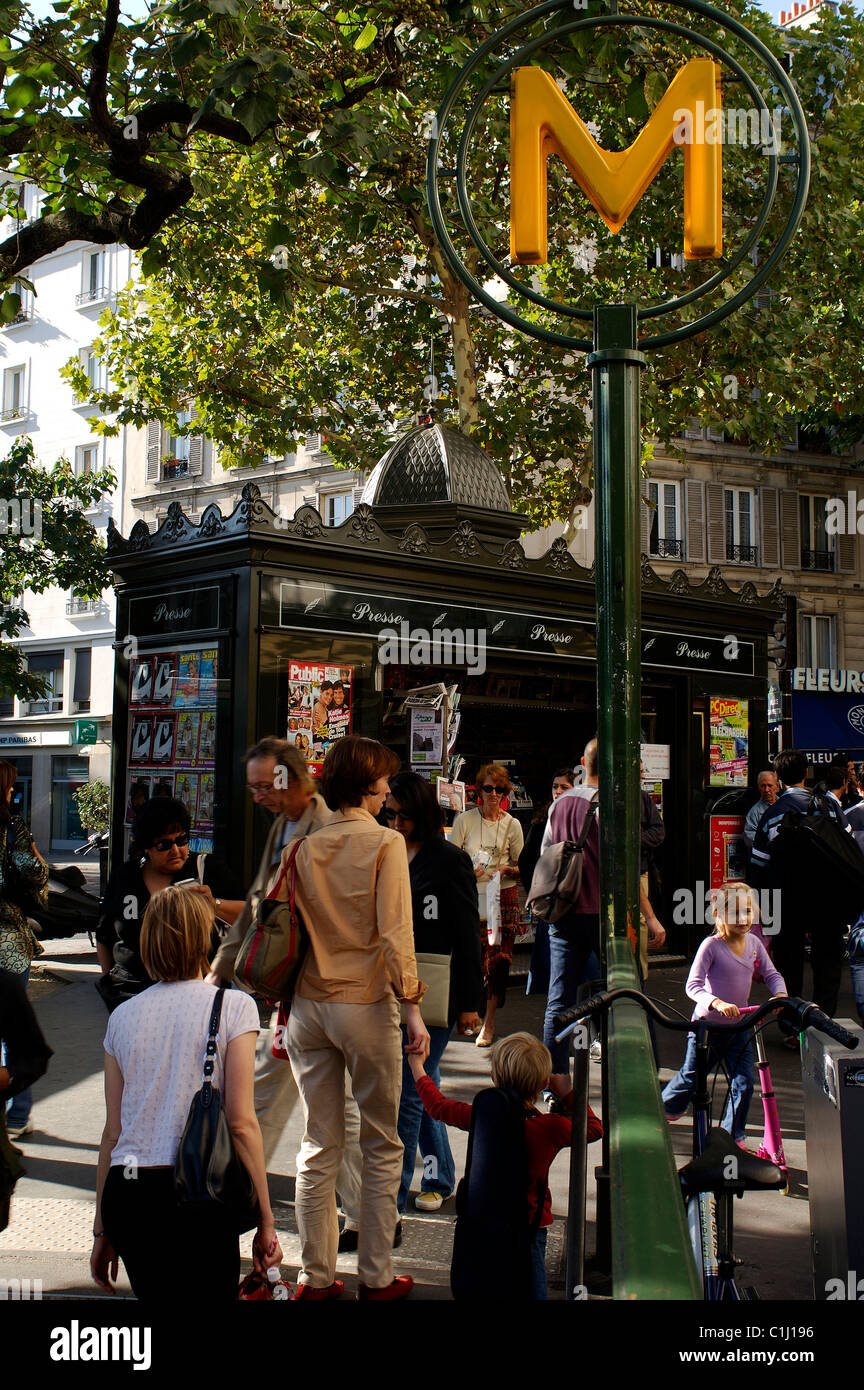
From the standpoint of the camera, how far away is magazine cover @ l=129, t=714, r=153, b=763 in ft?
31.4

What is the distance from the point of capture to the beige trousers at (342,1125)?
4.07 meters

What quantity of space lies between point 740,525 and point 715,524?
1009mm

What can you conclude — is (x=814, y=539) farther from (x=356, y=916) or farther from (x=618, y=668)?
(x=618, y=668)

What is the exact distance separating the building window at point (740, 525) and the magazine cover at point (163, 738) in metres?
25.4

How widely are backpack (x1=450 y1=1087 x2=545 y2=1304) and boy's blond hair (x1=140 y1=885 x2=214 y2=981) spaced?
96cm

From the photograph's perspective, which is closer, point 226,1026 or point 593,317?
point 593,317

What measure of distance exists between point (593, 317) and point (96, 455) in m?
35.7

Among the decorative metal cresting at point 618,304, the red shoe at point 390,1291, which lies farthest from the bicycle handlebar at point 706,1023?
the red shoe at point 390,1291

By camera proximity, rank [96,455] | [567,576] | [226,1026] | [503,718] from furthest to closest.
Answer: [96,455], [503,718], [567,576], [226,1026]

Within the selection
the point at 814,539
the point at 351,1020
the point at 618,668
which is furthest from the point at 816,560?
the point at 618,668

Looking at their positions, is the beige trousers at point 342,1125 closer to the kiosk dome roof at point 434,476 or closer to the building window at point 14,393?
the kiosk dome roof at point 434,476
